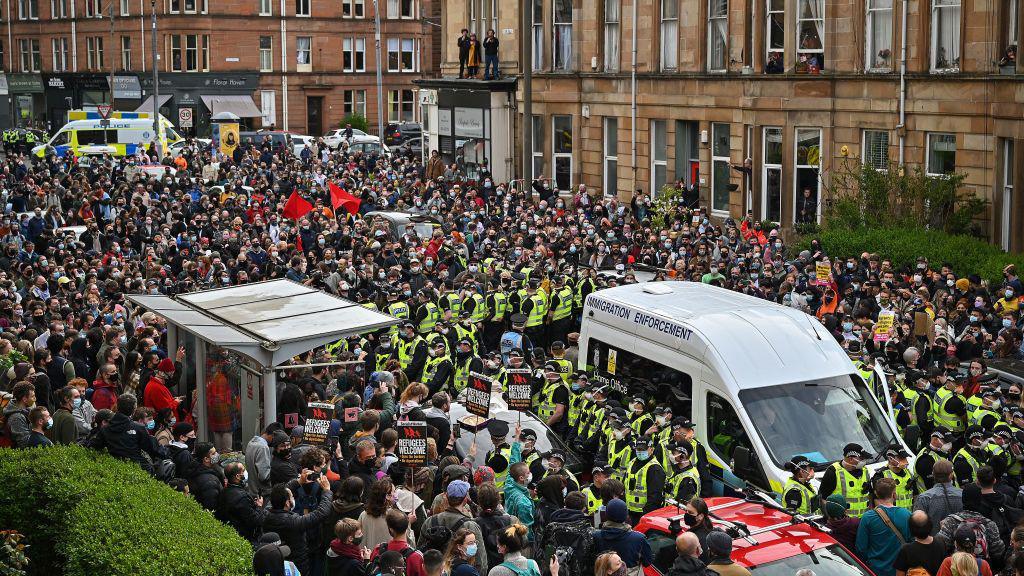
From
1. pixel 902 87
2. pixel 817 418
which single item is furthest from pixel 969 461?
pixel 902 87

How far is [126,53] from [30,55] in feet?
36.8

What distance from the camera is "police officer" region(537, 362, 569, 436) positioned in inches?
602

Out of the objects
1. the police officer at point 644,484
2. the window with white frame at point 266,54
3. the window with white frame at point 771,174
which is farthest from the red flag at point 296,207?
the window with white frame at point 266,54

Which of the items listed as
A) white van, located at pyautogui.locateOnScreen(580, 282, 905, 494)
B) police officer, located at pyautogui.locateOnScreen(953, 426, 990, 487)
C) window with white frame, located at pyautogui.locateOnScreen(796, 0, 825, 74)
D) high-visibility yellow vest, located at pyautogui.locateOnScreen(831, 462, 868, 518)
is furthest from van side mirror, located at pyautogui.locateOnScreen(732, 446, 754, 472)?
window with white frame, located at pyautogui.locateOnScreen(796, 0, 825, 74)

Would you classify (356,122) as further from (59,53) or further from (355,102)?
(59,53)

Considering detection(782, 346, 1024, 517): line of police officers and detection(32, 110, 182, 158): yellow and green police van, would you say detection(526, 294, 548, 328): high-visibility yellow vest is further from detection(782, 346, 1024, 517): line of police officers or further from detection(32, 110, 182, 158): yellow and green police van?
detection(32, 110, 182, 158): yellow and green police van

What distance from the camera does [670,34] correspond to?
115ft

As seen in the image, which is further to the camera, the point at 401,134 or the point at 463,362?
the point at 401,134

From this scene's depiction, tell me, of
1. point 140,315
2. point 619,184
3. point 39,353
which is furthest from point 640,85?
point 39,353

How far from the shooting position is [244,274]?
22.7 metres

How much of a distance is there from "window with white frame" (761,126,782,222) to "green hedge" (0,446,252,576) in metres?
22.1

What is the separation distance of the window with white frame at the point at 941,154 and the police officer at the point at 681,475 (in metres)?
17.0

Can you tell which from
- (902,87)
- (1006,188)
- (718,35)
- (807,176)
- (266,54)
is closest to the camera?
(1006,188)

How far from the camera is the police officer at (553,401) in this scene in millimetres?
15278
